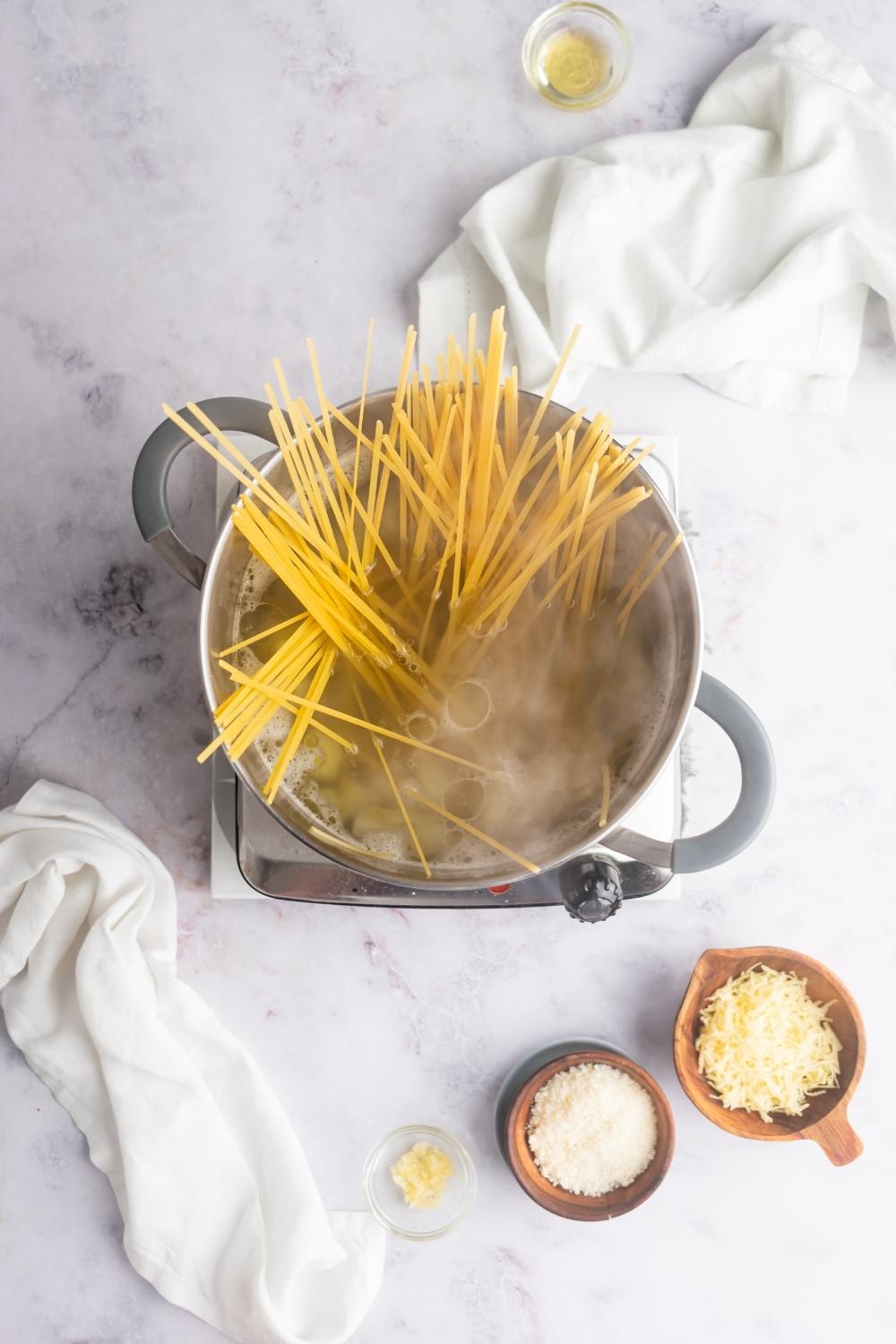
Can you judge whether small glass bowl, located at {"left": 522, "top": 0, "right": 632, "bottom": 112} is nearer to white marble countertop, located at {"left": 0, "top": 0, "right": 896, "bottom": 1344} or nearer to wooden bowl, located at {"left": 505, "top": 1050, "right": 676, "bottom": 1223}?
white marble countertop, located at {"left": 0, "top": 0, "right": 896, "bottom": 1344}

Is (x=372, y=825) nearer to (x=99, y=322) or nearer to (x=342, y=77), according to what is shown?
(x=99, y=322)

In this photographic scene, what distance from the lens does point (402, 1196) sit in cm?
101

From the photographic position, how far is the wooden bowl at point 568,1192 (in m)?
0.96

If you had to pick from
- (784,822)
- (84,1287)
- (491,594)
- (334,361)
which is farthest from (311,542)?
(84,1287)

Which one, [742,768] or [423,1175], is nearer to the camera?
[742,768]

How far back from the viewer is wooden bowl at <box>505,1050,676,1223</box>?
37.9 inches

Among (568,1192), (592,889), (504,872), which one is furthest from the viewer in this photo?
(568,1192)

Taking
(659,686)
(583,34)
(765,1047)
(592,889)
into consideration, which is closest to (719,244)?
(583,34)

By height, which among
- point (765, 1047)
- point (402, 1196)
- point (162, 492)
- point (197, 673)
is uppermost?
point (162, 492)

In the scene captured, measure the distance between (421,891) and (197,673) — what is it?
302 millimetres

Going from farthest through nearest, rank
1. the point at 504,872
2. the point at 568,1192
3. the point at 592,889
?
the point at 568,1192 < the point at 592,889 < the point at 504,872

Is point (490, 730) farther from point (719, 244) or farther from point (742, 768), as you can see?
point (719, 244)

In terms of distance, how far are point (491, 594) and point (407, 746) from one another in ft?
0.42

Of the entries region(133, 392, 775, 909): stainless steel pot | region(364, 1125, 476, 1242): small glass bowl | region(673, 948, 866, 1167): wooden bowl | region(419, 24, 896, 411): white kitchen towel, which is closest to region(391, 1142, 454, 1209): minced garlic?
region(364, 1125, 476, 1242): small glass bowl
